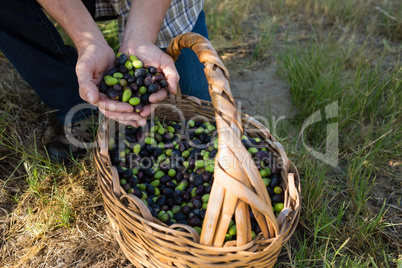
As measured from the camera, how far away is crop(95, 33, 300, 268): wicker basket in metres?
0.99

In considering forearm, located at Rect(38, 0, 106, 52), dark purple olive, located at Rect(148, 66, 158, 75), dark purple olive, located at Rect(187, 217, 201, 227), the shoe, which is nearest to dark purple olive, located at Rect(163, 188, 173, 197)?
dark purple olive, located at Rect(187, 217, 201, 227)

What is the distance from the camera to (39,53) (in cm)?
189

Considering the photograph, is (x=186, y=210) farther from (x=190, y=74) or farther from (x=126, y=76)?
(x=190, y=74)

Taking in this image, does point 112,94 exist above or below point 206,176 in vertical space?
above

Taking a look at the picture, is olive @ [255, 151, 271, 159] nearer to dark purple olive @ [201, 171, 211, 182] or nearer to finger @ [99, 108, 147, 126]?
dark purple olive @ [201, 171, 211, 182]

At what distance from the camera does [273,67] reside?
290 cm

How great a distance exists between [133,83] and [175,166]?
1.50 ft

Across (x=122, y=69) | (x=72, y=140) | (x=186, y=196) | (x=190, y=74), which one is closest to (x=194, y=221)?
(x=186, y=196)

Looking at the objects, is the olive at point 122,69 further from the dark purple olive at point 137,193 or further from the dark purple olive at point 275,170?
the dark purple olive at point 275,170

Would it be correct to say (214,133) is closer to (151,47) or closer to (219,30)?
(151,47)

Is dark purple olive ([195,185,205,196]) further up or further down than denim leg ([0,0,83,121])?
further down

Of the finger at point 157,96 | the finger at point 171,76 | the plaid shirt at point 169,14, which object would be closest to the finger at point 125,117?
the finger at point 157,96

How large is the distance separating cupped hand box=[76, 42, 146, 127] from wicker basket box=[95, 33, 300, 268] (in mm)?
320

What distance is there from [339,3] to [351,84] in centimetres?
162
